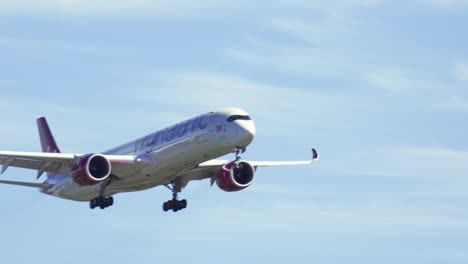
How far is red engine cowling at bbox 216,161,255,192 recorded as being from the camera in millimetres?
91375

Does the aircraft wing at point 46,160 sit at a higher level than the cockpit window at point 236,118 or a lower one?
lower

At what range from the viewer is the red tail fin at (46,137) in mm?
103250

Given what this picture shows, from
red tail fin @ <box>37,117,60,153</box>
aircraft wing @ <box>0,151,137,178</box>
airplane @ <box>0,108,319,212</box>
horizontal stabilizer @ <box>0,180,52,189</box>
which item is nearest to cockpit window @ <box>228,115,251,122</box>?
airplane @ <box>0,108,319,212</box>

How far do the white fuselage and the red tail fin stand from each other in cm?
1218

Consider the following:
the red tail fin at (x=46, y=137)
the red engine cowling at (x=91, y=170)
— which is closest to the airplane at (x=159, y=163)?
the red engine cowling at (x=91, y=170)

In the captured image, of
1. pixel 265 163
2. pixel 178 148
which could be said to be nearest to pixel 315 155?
pixel 265 163

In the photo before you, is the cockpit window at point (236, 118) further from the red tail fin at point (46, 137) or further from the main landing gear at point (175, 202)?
the red tail fin at point (46, 137)

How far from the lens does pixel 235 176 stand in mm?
91562

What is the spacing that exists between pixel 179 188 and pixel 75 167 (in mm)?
8862

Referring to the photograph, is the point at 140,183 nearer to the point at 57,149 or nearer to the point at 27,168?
the point at 27,168

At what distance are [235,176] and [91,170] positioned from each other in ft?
33.4

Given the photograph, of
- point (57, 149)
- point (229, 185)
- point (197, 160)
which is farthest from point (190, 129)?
point (57, 149)

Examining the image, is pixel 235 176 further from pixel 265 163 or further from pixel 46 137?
pixel 46 137

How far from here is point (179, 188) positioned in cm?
9306
